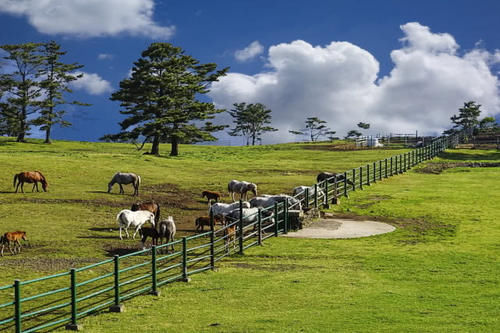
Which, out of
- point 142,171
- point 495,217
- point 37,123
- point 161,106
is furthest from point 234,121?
point 495,217

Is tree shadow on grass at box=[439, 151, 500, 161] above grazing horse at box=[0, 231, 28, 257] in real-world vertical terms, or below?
above

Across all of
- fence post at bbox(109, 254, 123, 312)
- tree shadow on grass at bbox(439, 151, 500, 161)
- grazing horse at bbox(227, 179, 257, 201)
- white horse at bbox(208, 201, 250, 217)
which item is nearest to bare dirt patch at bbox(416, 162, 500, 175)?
tree shadow on grass at bbox(439, 151, 500, 161)

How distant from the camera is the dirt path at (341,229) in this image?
81.8 ft

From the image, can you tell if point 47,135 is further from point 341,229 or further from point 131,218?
point 341,229

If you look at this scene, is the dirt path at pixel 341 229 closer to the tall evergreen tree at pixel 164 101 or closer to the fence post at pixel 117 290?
the fence post at pixel 117 290

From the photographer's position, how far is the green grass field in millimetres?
12898

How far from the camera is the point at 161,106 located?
225 feet

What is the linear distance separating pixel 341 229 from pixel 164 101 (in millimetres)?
45177

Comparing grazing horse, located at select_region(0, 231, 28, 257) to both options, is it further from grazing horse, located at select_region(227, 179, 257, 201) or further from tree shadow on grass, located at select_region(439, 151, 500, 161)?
tree shadow on grass, located at select_region(439, 151, 500, 161)

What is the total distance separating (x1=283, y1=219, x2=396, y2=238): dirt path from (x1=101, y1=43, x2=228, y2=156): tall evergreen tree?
41312 mm

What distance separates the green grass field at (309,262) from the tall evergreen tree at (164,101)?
25.1 metres

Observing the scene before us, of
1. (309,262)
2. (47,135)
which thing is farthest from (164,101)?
(309,262)

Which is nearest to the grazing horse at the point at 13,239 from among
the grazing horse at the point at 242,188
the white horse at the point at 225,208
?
the white horse at the point at 225,208

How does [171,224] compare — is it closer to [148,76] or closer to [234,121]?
[148,76]
